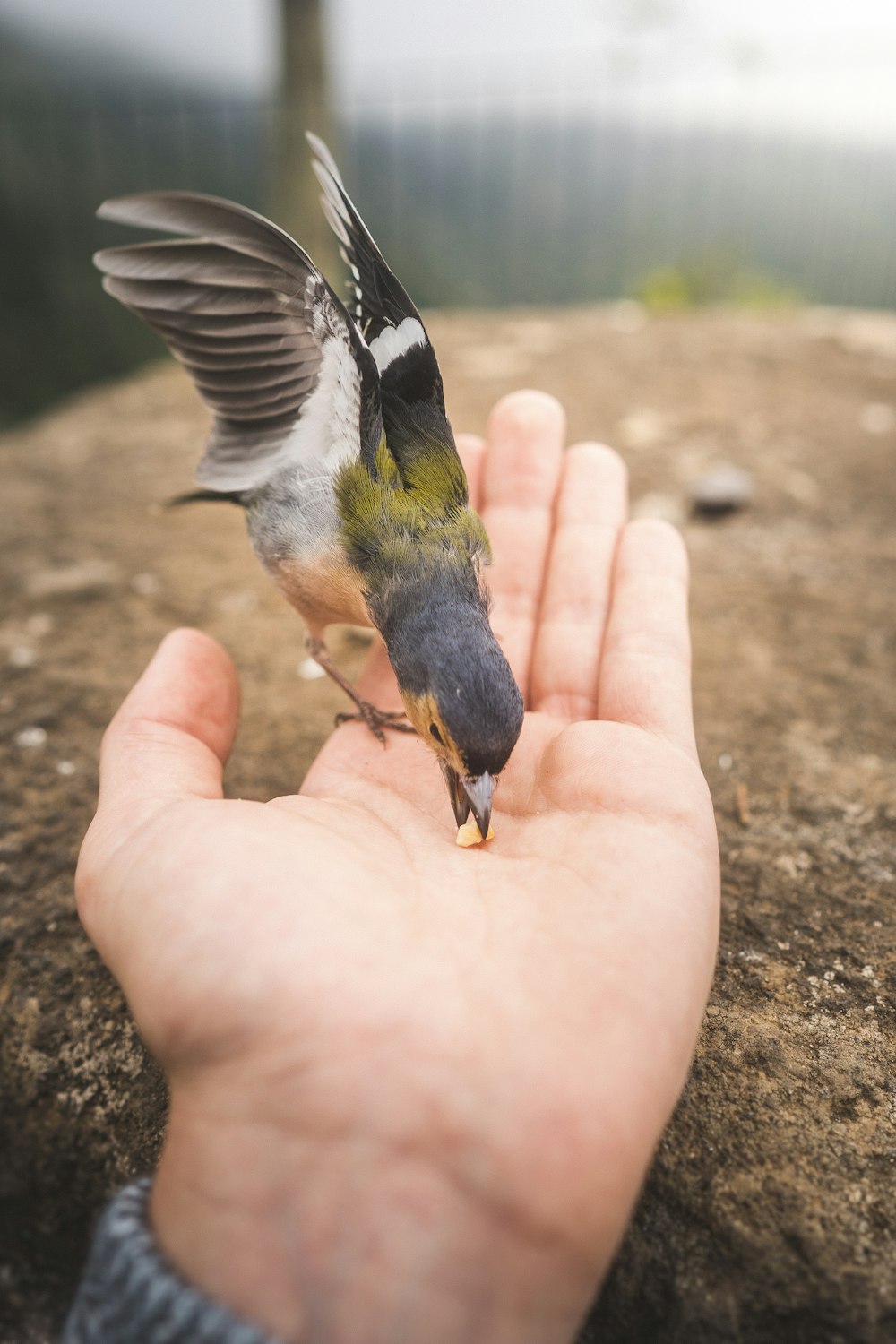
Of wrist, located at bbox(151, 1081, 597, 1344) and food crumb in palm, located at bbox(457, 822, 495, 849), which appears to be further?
food crumb in palm, located at bbox(457, 822, 495, 849)

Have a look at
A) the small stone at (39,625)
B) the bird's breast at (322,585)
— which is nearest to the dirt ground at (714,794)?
the small stone at (39,625)

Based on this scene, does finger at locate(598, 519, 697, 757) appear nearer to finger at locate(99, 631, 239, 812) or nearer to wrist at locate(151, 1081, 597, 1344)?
finger at locate(99, 631, 239, 812)

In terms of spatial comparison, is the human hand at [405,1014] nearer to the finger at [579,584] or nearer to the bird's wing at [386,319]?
the finger at [579,584]

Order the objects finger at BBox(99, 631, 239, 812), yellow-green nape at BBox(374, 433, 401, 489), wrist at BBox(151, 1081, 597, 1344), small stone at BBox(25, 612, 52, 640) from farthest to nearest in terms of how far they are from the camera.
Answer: small stone at BBox(25, 612, 52, 640)
yellow-green nape at BBox(374, 433, 401, 489)
finger at BBox(99, 631, 239, 812)
wrist at BBox(151, 1081, 597, 1344)

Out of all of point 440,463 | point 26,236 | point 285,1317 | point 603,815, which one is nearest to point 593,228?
point 26,236

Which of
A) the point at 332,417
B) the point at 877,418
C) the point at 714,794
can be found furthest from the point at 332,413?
the point at 877,418

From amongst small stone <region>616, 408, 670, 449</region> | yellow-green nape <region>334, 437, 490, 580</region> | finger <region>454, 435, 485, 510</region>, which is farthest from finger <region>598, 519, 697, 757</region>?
small stone <region>616, 408, 670, 449</region>
